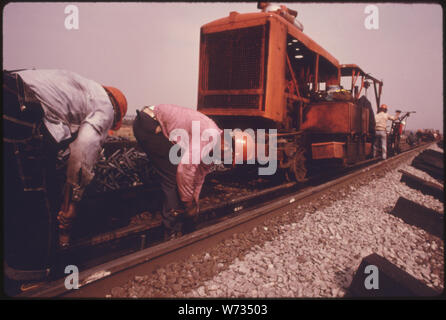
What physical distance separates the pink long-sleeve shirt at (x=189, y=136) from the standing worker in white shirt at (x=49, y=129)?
0.52 metres

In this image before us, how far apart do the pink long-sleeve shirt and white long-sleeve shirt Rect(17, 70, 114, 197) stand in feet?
1.77

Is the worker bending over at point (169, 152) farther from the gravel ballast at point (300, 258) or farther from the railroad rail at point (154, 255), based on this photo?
the gravel ballast at point (300, 258)

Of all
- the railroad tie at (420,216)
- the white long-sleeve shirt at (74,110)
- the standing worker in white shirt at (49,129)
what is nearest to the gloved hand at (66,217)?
the standing worker in white shirt at (49,129)

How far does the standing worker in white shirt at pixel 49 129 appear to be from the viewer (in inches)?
70.1

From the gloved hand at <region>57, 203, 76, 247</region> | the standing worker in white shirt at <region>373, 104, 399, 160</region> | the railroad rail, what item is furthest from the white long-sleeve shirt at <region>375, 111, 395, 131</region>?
the gloved hand at <region>57, 203, 76, 247</region>

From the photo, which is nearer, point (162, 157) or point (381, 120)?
point (162, 157)

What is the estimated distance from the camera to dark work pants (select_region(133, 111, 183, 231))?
267 cm

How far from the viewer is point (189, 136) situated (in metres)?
2.41

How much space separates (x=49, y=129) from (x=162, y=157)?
1150mm

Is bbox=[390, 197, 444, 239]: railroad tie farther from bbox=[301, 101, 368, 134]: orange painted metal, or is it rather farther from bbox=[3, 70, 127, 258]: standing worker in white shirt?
bbox=[3, 70, 127, 258]: standing worker in white shirt
